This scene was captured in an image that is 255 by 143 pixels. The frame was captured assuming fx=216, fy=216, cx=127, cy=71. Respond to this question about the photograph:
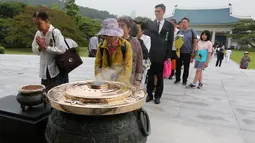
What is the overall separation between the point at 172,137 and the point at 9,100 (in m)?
1.96

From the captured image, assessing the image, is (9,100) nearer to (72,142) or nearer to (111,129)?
(72,142)

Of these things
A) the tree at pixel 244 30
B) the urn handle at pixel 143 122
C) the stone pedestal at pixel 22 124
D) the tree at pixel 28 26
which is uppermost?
the tree at pixel 244 30

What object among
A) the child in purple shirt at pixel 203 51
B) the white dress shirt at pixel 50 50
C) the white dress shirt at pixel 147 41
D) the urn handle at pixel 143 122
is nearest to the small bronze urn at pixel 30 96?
the white dress shirt at pixel 50 50

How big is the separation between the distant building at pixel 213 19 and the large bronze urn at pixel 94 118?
143ft

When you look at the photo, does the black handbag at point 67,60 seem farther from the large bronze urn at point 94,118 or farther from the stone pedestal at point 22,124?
the large bronze urn at point 94,118

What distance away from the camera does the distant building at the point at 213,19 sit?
42.8 meters

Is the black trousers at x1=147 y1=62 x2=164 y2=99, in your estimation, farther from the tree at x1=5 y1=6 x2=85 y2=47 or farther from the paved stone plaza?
the tree at x1=5 y1=6 x2=85 y2=47

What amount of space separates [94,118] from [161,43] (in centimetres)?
252

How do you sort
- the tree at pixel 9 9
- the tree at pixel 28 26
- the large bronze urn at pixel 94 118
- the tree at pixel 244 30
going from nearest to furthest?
the large bronze urn at pixel 94 118 → the tree at pixel 28 26 → the tree at pixel 9 9 → the tree at pixel 244 30

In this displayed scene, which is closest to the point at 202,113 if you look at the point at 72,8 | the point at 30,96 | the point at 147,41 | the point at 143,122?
the point at 147,41

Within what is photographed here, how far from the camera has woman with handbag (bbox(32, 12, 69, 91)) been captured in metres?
2.72

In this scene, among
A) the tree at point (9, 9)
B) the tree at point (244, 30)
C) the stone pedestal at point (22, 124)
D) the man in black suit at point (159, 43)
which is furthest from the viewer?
the tree at point (244, 30)

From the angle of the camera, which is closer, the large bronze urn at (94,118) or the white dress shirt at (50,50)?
the large bronze urn at (94,118)

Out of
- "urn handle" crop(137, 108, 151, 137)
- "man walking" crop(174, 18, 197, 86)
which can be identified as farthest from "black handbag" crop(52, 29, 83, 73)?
"man walking" crop(174, 18, 197, 86)
